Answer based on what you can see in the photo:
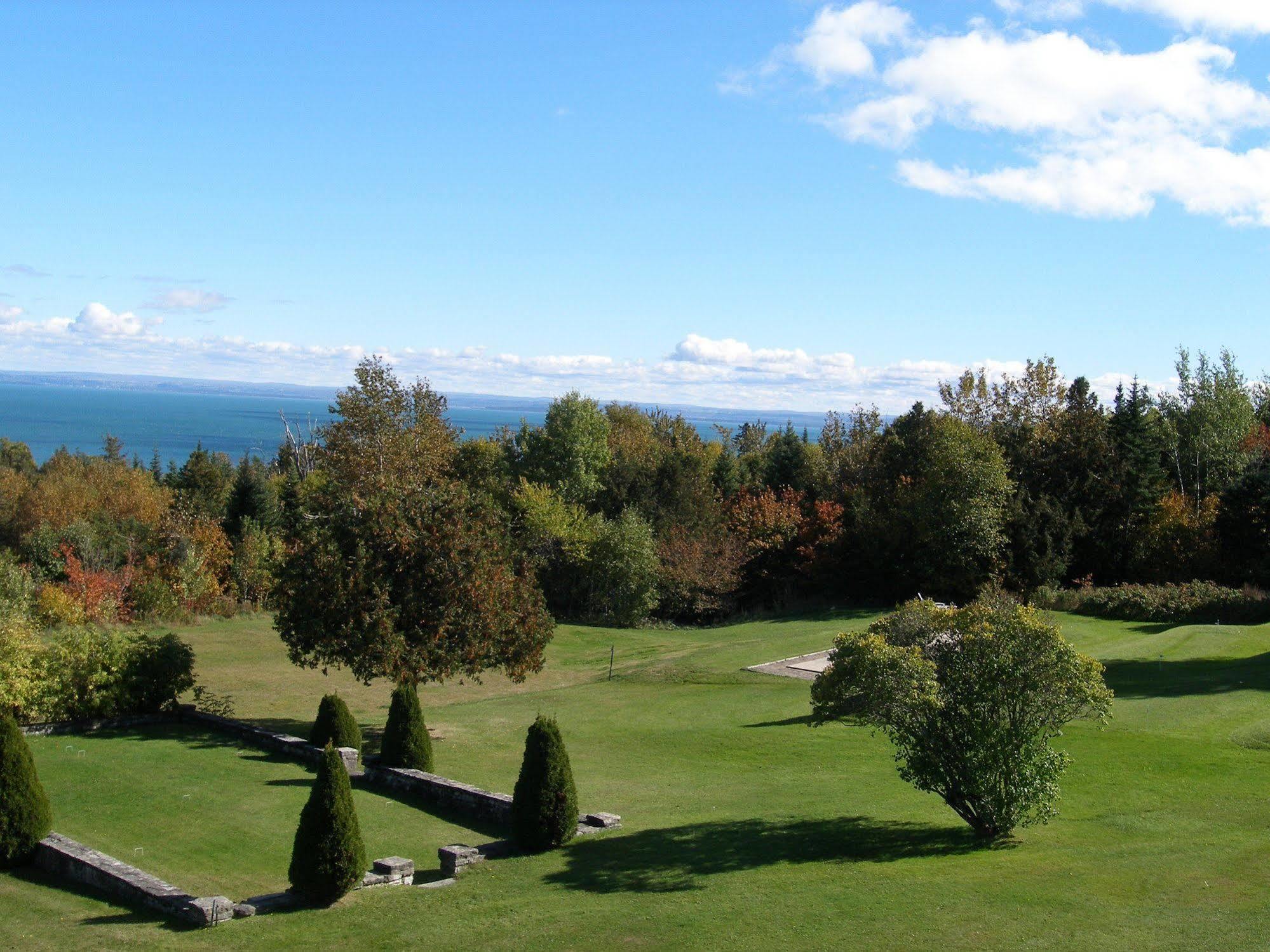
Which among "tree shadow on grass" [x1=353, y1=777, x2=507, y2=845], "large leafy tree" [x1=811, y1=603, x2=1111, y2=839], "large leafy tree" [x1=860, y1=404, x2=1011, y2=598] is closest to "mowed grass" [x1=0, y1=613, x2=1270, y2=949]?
"tree shadow on grass" [x1=353, y1=777, x2=507, y2=845]

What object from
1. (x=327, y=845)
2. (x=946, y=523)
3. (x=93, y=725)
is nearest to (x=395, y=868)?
(x=327, y=845)

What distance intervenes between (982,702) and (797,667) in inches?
737

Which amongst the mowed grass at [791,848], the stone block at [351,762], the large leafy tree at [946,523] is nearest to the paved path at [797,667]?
the mowed grass at [791,848]

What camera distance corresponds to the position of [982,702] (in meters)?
14.3

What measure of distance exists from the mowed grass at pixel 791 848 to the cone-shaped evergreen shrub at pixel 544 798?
1.09 ft

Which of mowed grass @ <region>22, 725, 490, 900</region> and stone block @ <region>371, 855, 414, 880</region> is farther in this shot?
mowed grass @ <region>22, 725, 490, 900</region>

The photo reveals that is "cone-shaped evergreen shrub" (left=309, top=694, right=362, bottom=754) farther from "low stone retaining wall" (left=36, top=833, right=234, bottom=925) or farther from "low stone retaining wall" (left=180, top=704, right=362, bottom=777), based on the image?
"low stone retaining wall" (left=36, top=833, right=234, bottom=925)

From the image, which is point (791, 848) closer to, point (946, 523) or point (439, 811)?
point (439, 811)

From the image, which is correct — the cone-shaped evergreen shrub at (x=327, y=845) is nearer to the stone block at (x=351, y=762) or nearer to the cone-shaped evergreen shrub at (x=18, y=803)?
the cone-shaped evergreen shrub at (x=18, y=803)

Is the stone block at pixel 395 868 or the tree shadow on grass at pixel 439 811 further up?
the stone block at pixel 395 868

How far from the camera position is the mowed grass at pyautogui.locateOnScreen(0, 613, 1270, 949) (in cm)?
1132

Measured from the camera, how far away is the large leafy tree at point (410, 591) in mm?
22938

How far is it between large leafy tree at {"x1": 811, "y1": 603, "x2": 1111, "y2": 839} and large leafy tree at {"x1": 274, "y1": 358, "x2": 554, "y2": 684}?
1142cm

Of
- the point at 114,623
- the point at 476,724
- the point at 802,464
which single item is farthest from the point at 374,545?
the point at 802,464
